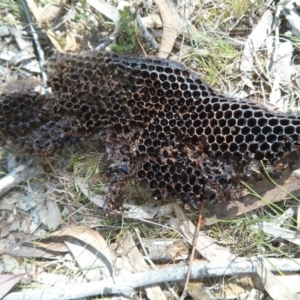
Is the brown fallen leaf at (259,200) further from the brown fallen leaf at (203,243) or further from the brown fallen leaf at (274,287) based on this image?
the brown fallen leaf at (274,287)

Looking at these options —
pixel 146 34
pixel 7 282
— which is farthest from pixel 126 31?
pixel 7 282

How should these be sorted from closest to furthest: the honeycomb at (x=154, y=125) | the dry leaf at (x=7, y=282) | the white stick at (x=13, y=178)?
the honeycomb at (x=154, y=125), the dry leaf at (x=7, y=282), the white stick at (x=13, y=178)

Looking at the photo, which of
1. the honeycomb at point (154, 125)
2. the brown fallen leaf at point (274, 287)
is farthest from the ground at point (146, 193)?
the honeycomb at point (154, 125)

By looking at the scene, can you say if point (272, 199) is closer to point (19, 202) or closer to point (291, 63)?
point (291, 63)

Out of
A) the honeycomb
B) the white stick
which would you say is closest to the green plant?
the honeycomb

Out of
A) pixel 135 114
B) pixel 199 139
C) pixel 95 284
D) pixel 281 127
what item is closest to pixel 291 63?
pixel 281 127
